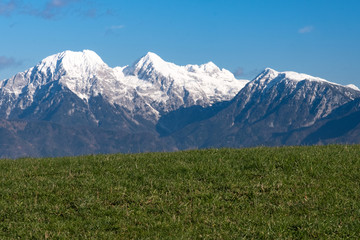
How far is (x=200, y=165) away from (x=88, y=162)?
5.29 m

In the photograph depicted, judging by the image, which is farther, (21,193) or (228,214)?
(21,193)

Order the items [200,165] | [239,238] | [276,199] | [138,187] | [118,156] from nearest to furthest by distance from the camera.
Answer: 1. [239,238]
2. [276,199]
3. [138,187]
4. [200,165]
5. [118,156]

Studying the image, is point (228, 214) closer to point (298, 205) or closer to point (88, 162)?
point (298, 205)

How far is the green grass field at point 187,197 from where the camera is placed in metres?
14.5

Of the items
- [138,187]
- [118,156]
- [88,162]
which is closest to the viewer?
[138,187]

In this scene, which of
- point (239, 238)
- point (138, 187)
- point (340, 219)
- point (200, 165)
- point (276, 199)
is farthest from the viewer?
point (200, 165)

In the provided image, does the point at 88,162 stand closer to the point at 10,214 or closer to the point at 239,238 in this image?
the point at 10,214

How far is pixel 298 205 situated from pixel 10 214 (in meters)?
9.50

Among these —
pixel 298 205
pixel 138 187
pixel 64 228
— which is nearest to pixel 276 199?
pixel 298 205

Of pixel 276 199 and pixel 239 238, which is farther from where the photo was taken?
pixel 276 199

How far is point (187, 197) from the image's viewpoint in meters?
17.0

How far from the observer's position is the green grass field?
14.5 meters

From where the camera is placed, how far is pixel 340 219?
1484 centimetres

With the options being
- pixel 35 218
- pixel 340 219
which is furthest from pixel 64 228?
pixel 340 219
